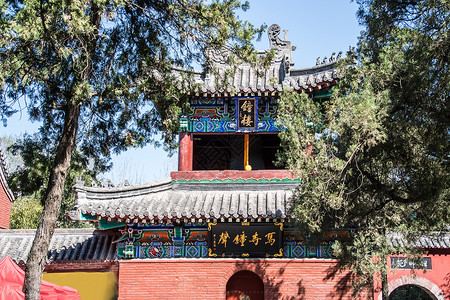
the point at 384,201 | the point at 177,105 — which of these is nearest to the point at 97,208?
the point at 177,105

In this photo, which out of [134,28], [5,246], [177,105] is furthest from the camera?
[5,246]

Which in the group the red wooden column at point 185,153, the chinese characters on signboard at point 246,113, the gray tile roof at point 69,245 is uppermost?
the chinese characters on signboard at point 246,113

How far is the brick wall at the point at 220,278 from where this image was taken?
11008 millimetres

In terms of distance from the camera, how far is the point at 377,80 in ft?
25.7

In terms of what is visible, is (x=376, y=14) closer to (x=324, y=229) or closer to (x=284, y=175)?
(x=324, y=229)

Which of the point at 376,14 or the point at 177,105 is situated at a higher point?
the point at 376,14

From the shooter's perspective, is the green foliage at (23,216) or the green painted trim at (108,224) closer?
the green painted trim at (108,224)

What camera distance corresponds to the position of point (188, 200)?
1159 cm

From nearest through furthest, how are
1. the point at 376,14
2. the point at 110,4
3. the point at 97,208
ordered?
the point at 110,4
the point at 376,14
the point at 97,208

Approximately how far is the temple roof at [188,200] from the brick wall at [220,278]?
1.15 metres

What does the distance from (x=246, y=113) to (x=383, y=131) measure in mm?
5261

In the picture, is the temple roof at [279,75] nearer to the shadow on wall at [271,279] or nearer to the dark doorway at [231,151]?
the dark doorway at [231,151]

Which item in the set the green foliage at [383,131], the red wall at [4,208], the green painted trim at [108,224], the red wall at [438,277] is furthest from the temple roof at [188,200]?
the red wall at [4,208]

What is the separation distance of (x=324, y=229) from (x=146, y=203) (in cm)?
422
